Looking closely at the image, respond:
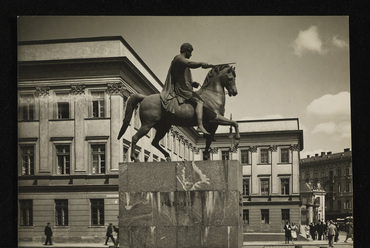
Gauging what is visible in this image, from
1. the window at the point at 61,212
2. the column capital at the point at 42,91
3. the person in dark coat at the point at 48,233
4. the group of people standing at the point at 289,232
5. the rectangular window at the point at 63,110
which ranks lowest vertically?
the group of people standing at the point at 289,232

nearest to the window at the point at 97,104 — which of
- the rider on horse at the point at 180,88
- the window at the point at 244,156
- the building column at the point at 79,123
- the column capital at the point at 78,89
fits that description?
the building column at the point at 79,123

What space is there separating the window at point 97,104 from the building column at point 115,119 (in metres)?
0.60

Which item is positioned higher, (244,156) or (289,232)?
(244,156)

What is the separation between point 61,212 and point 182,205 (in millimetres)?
20869

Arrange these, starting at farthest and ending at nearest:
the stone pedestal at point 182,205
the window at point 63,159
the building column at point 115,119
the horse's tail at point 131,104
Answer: the building column at point 115,119, the window at point 63,159, the horse's tail at point 131,104, the stone pedestal at point 182,205

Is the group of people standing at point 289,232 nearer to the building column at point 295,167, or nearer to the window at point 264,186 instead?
the building column at point 295,167

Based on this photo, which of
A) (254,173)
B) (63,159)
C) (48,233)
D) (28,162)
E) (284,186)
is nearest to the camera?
(48,233)

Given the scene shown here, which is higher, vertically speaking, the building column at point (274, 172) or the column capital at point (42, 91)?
the column capital at point (42, 91)

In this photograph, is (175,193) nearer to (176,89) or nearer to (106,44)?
(176,89)

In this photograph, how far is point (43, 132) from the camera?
1368 inches

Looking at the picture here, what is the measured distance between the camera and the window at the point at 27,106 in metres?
33.3

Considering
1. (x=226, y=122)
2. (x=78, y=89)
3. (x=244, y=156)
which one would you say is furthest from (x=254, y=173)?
(x=226, y=122)

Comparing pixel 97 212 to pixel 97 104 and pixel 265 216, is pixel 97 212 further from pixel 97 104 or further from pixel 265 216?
pixel 265 216

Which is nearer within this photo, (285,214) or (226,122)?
(226,122)
